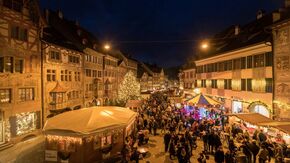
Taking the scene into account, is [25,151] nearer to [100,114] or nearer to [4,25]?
[100,114]

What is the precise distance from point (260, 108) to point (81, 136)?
16513 mm

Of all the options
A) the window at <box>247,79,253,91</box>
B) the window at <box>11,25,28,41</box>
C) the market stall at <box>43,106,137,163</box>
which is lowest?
the market stall at <box>43,106,137,163</box>

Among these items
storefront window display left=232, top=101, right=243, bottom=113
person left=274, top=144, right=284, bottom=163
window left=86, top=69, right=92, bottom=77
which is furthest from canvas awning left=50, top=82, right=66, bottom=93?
person left=274, top=144, right=284, bottom=163

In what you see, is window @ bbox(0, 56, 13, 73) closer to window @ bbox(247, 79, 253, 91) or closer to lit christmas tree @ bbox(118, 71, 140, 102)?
window @ bbox(247, 79, 253, 91)

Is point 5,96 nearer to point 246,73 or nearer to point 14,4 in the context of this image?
point 14,4

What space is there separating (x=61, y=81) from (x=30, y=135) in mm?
8314

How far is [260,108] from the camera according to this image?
2200 centimetres

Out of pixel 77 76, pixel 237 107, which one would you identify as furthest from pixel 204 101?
pixel 77 76

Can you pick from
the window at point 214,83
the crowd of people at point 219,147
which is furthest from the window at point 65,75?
the window at point 214,83

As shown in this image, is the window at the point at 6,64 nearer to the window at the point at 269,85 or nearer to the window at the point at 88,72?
the window at the point at 88,72

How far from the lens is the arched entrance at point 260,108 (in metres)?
20.9

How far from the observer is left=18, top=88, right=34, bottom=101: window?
70.8ft

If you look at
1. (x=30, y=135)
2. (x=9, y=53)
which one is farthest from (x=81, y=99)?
(x=9, y=53)

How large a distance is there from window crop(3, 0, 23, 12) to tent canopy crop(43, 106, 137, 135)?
1166cm
